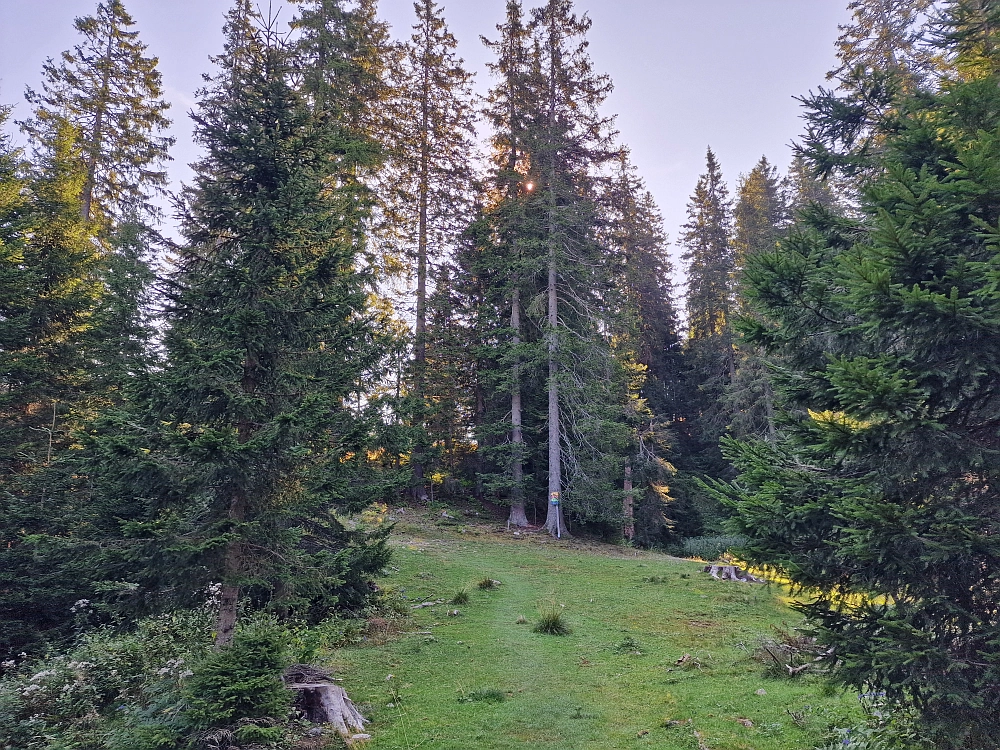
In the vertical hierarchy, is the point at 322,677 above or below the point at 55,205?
below

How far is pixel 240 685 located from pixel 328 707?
156 centimetres

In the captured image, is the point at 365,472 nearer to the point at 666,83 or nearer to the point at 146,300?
the point at 146,300

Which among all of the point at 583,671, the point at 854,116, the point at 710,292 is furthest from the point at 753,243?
the point at 583,671

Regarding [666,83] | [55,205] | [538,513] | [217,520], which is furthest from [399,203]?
[217,520]

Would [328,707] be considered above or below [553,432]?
below

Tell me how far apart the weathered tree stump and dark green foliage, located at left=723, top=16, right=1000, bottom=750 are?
34.4ft

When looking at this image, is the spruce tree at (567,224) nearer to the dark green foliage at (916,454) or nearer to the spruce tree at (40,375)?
the spruce tree at (40,375)

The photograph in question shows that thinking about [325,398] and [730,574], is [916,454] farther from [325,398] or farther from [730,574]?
[730,574]

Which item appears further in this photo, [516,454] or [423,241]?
[423,241]

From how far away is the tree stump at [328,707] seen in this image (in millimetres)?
5670

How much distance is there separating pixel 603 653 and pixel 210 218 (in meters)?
8.78

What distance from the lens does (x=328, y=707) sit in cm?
586

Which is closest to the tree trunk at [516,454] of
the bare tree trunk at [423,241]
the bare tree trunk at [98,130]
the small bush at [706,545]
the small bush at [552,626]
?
the bare tree trunk at [423,241]

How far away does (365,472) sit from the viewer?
801cm
